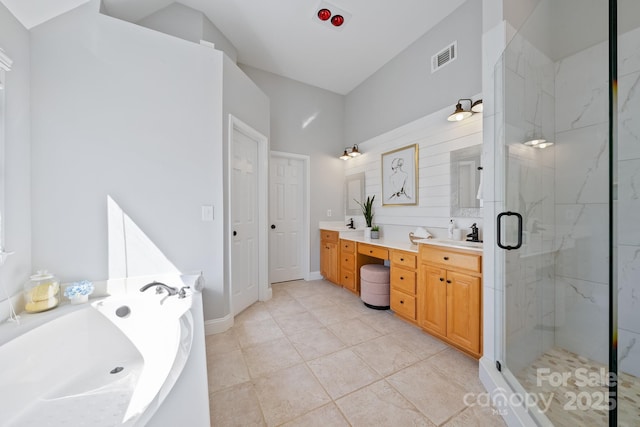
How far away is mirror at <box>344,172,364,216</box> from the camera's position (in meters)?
3.84

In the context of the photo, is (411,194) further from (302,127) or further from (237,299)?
(237,299)

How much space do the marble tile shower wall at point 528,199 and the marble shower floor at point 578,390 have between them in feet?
0.39

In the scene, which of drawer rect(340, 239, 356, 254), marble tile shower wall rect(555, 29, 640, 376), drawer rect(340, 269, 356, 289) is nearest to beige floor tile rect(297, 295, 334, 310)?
drawer rect(340, 269, 356, 289)

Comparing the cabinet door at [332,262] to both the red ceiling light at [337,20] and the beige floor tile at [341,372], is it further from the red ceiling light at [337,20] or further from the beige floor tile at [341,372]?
the red ceiling light at [337,20]

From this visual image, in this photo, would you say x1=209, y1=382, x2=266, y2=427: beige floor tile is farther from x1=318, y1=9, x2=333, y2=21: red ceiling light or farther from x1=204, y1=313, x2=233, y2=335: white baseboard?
x1=318, y1=9, x2=333, y2=21: red ceiling light

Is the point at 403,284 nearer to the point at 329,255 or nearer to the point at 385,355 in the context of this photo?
the point at 385,355

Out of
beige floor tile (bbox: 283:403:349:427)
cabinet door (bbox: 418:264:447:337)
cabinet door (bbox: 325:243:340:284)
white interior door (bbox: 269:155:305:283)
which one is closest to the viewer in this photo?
beige floor tile (bbox: 283:403:349:427)

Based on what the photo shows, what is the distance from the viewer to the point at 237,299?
2633 mm

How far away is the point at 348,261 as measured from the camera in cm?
332

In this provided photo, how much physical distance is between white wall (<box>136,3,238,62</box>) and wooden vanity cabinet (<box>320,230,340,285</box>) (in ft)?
9.69

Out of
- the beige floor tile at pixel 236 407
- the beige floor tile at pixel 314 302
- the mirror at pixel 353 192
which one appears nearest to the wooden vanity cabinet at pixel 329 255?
the beige floor tile at pixel 314 302

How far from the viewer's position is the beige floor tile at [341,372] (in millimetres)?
1546

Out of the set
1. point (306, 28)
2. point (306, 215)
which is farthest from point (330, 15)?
point (306, 215)

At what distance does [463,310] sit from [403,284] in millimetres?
646
